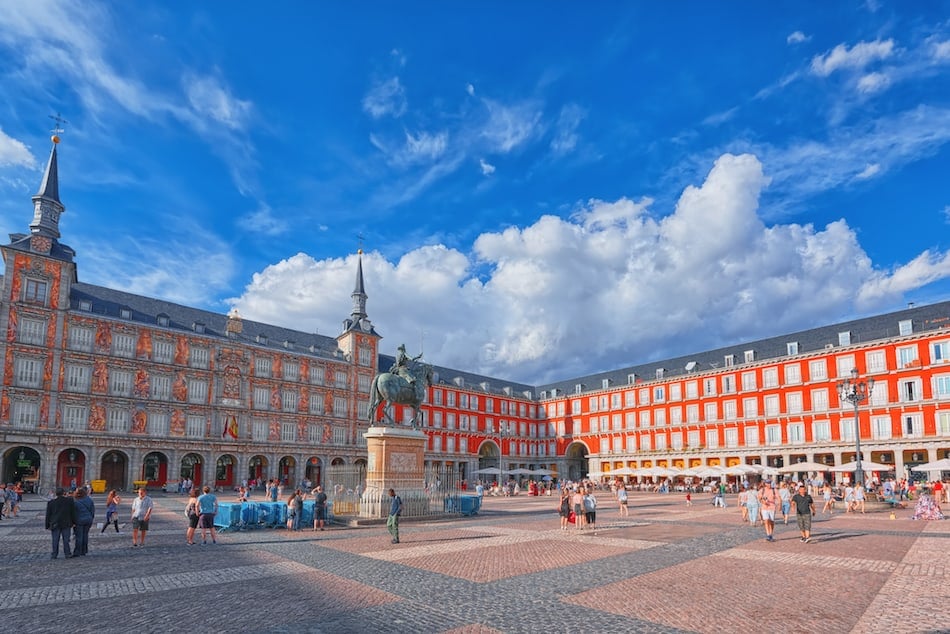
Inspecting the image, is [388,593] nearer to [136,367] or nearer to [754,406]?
[136,367]

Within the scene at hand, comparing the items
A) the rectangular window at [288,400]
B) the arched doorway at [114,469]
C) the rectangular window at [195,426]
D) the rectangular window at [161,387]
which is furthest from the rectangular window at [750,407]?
the arched doorway at [114,469]

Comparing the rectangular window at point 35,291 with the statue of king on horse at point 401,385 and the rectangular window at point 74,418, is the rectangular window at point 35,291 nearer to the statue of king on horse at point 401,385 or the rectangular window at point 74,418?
the rectangular window at point 74,418

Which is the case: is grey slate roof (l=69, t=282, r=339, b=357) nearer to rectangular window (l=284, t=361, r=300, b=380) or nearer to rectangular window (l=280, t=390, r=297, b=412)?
rectangular window (l=284, t=361, r=300, b=380)

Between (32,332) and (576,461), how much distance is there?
56.0m

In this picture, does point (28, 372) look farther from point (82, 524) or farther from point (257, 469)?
point (82, 524)

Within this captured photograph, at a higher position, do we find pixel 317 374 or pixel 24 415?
pixel 317 374

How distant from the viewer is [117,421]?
4525 cm

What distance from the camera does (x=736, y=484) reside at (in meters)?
51.0

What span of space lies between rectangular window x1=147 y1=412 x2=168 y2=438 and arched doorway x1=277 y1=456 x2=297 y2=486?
36.6 feet

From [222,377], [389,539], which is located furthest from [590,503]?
[222,377]

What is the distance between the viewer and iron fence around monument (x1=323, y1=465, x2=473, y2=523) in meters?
20.9

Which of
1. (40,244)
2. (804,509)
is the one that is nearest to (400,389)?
(804,509)

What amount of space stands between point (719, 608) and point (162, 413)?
48.7 meters

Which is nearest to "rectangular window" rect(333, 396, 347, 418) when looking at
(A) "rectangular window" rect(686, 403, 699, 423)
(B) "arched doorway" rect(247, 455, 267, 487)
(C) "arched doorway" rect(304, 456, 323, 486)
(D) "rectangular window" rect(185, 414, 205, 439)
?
(C) "arched doorway" rect(304, 456, 323, 486)
